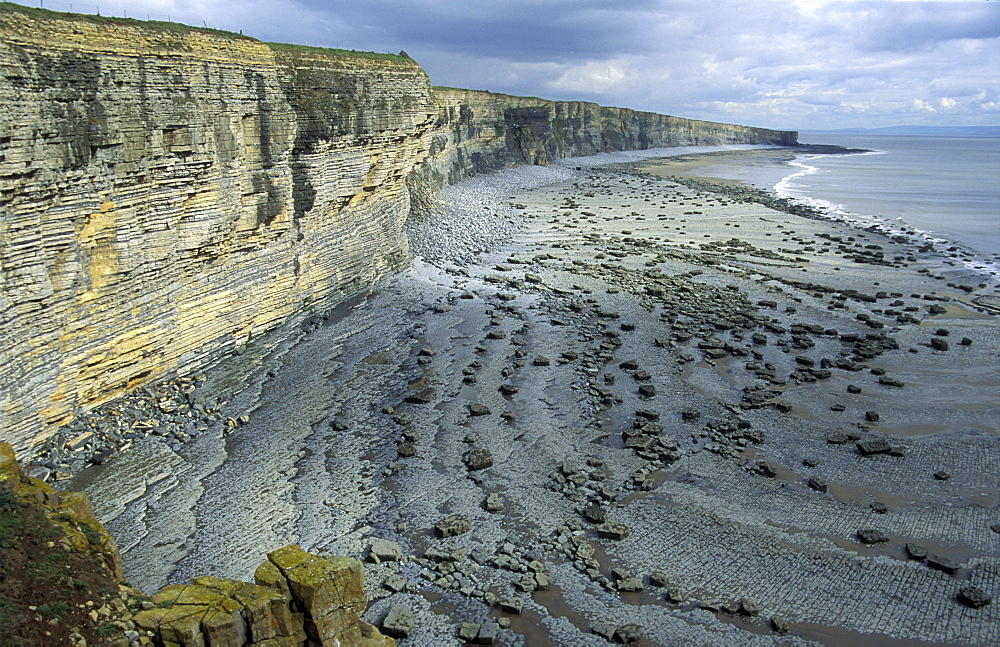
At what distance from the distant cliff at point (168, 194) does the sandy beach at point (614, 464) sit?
72.4 inches

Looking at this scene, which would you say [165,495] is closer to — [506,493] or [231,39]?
[506,493]

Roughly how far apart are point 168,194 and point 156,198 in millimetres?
432

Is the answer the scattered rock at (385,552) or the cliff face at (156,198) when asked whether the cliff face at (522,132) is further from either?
the scattered rock at (385,552)

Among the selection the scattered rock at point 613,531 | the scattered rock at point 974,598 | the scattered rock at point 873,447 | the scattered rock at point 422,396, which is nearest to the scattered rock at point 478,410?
the scattered rock at point 422,396

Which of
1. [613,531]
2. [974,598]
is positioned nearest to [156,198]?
[613,531]

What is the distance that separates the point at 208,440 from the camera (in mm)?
14719

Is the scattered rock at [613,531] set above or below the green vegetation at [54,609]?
below

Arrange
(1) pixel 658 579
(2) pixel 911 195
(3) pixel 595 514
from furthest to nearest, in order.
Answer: (2) pixel 911 195
(3) pixel 595 514
(1) pixel 658 579

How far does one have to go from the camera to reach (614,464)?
47.4ft

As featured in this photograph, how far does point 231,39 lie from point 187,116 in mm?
3529

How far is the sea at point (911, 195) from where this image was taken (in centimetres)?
3969

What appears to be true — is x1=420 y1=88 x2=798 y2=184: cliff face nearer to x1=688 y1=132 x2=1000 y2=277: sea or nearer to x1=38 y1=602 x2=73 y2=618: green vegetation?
x1=688 y1=132 x2=1000 y2=277: sea

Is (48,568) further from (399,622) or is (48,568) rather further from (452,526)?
(452,526)

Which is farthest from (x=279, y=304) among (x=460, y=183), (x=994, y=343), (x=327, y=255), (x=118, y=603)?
(x=460, y=183)
